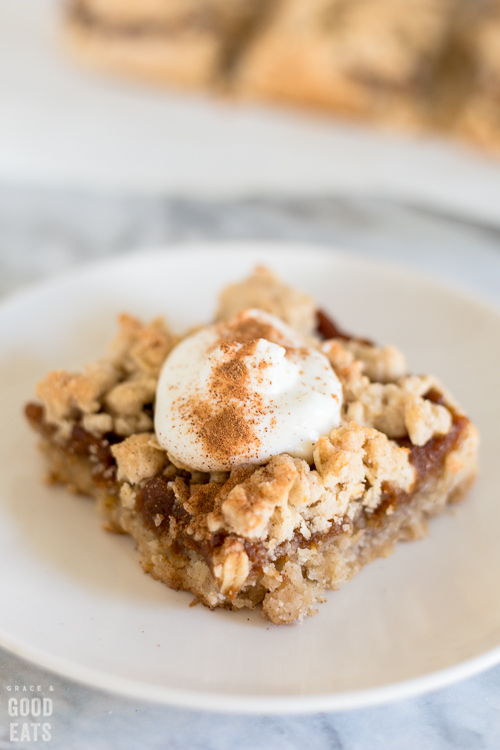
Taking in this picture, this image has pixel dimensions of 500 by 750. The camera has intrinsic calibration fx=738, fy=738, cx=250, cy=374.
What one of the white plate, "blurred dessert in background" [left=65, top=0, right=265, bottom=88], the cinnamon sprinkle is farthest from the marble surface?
"blurred dessert in background" [left=65, top=0, right=265, bottom=88]

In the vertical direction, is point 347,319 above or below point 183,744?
above

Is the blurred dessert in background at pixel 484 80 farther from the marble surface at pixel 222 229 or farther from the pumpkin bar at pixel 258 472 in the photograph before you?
the pumpkin bar at pixel 258 472

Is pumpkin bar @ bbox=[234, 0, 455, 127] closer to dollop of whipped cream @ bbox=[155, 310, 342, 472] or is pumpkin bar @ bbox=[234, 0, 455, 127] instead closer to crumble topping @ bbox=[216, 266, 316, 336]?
crumble topping @ bbox=[216, 266, 316, 336]

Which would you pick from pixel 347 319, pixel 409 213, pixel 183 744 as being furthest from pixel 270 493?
pixel 409 213

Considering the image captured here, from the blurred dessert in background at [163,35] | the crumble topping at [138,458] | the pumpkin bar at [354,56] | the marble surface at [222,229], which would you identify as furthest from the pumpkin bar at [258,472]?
the blurred dessert in background at [163,35]

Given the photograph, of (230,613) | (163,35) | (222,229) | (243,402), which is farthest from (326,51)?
(230,613)

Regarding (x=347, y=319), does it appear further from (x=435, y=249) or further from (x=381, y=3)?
(x=381, y=3)
